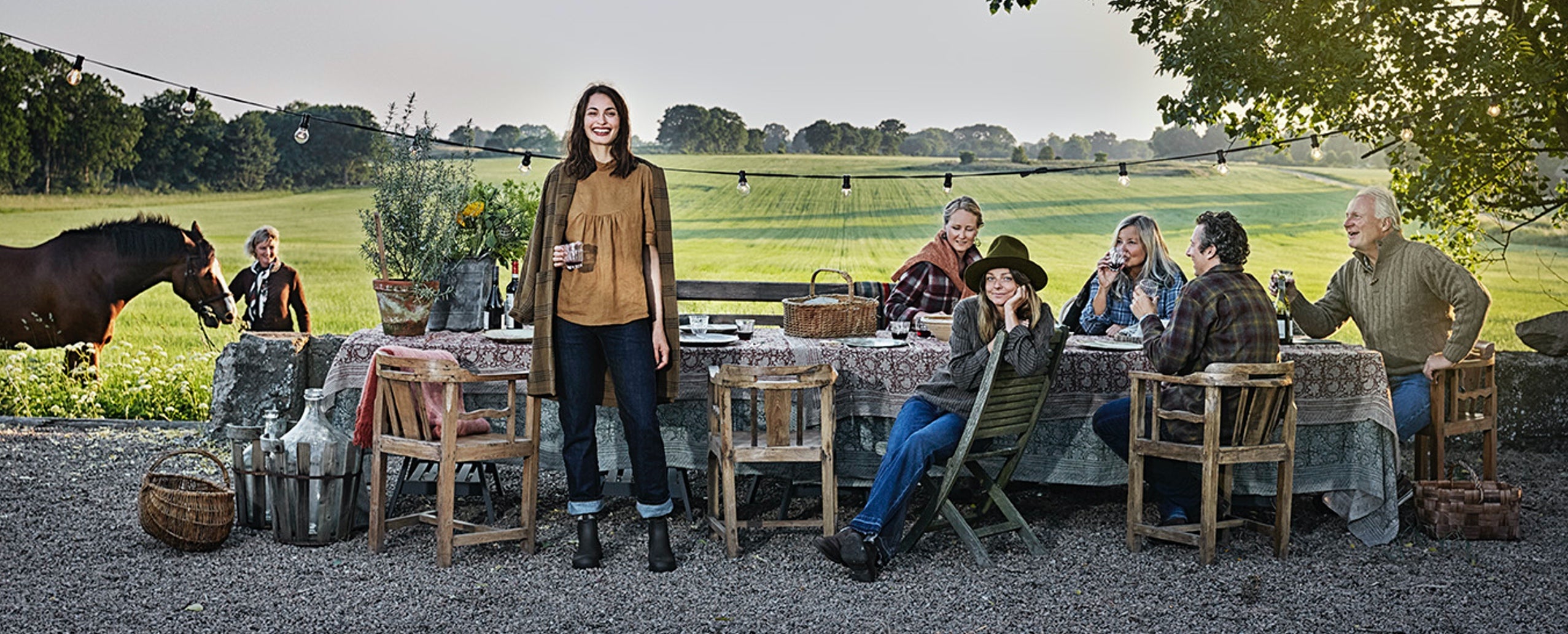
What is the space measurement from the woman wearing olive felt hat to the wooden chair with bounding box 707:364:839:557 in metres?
0.21

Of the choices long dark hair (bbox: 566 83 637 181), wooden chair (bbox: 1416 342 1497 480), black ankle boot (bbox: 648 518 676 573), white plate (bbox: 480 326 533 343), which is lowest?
black ankle boot (bbox: 648 518 676 573)

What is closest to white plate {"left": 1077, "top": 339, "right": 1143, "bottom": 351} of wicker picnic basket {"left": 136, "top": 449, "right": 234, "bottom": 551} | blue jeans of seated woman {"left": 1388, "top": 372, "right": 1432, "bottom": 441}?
blue jeans of seated woman {"left": 1388, "top": 372, "right": 1432, "bottom": 441}

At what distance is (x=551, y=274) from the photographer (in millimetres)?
4230

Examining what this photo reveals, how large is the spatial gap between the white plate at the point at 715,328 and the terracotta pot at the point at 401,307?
1.08m

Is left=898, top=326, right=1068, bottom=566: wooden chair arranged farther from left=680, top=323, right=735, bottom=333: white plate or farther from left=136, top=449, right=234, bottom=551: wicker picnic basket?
left=136, top=449, right=234, bottom=551: wicker picnic basket

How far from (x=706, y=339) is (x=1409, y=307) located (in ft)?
10.0

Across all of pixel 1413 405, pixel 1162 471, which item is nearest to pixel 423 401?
pixel 1162 471

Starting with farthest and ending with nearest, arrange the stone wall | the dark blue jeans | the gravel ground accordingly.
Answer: the stone wall
the dark blue jeans
the gravel ground

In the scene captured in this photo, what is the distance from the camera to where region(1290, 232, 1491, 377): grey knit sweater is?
5141 millimetres

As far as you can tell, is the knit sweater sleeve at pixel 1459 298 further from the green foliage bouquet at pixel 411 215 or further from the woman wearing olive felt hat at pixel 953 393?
the green foliage bouquet at pixel 411 215

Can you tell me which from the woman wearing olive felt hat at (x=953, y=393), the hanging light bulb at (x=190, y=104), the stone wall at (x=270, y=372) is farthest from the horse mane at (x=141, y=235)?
the woman wearing olive felt hat at (x=953, y=393)

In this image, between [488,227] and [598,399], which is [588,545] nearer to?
[598,399]

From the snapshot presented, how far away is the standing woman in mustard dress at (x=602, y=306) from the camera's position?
4227mm

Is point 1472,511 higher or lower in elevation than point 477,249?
lower
